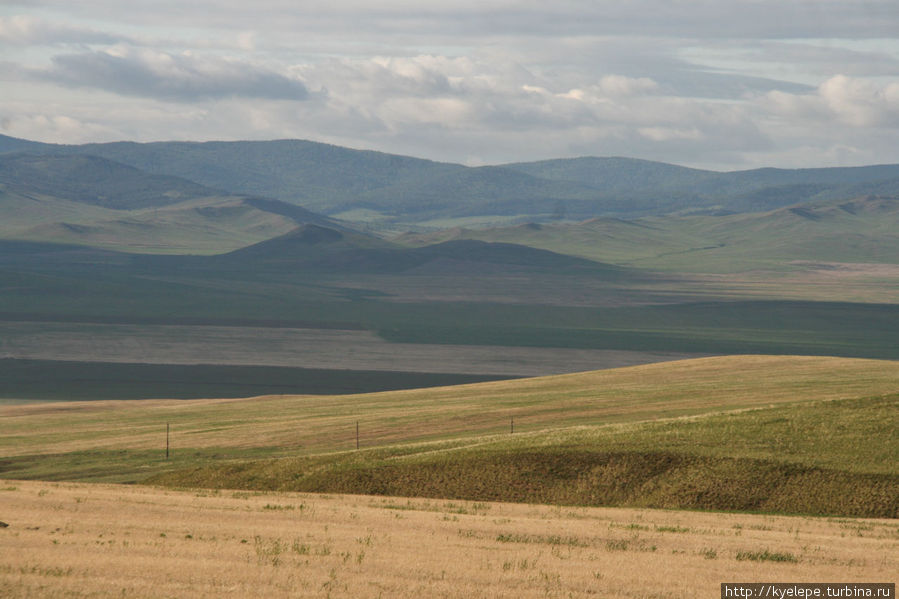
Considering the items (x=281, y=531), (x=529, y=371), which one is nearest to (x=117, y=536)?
(x=281, y=531)

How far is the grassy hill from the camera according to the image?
42.6 meters

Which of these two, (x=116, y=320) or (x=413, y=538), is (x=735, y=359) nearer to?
(x=413, y=538)

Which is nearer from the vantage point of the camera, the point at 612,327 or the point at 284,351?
the point at 284,351

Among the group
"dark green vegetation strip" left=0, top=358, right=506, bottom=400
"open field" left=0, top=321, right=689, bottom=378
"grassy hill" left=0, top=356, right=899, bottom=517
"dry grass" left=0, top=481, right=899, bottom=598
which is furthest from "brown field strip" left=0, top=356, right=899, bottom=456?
"open field" left=0, top=321, right=689, bottom=378

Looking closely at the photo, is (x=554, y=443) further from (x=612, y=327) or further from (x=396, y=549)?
(x=612, y=327)

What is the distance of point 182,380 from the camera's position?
11775cm

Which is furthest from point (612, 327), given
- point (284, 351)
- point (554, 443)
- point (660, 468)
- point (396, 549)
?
point (396, 549)

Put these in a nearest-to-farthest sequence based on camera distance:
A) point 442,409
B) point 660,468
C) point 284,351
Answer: point 660,468
point 442,409
point 284,351

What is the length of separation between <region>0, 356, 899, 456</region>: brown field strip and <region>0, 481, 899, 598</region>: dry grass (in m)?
23.4

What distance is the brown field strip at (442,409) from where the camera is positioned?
208 feet

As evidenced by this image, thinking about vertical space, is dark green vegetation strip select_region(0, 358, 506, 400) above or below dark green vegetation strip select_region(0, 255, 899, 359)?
below

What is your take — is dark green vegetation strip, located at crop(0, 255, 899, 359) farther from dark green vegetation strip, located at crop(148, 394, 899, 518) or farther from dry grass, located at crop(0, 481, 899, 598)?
dry grass, located at crop(0, 481, 899, 598)

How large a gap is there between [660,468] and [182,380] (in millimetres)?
82565

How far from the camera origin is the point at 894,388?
213 ft
